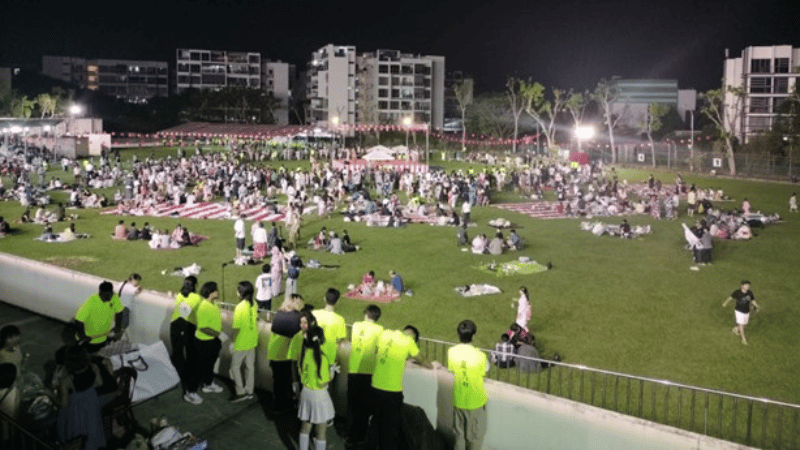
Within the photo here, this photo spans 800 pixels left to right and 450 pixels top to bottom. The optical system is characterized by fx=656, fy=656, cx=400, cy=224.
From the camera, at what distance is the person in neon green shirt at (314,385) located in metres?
6.88

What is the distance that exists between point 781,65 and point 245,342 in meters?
89.8

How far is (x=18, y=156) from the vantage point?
5244cm

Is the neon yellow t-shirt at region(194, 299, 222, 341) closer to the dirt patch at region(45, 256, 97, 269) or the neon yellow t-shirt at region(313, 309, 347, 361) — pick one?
the neon yellow t-shirt at region(313, 309, 347, 361)

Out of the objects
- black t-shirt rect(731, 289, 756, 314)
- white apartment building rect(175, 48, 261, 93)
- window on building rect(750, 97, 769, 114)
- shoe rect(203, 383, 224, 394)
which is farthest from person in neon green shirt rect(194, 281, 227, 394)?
white apartment building rect(175, 48, 261, 93)

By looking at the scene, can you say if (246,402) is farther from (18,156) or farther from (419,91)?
(419,91)

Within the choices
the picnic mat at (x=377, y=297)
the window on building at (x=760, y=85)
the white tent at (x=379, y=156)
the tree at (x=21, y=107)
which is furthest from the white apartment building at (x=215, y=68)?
the picnic mat at (x=377, y=297)

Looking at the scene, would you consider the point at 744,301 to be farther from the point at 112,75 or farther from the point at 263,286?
the point at 112,75

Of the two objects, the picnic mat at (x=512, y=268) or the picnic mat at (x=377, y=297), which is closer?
the picnic mat at (x=377, y=297)

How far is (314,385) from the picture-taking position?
22.7 ft

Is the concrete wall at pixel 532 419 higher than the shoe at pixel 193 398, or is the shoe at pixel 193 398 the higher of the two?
the concrete wall at pixel 532 419

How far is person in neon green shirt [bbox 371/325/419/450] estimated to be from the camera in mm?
6992

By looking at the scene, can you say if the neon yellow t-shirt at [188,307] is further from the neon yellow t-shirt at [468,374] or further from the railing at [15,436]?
the neon yellow t-shirt at [468,374]

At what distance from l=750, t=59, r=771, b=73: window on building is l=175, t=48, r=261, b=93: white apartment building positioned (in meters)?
90.4

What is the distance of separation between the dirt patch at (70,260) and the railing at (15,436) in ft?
51.2
